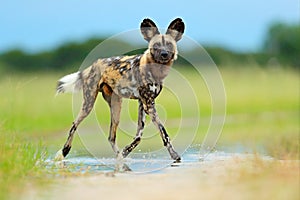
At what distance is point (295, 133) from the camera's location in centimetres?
1293

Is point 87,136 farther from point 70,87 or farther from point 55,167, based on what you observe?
point 55,167

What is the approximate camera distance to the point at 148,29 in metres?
8.02

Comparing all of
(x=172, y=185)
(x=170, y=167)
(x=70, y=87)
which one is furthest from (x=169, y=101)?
(x=172, y=185)

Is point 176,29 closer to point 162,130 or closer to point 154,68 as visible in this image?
point 154,68

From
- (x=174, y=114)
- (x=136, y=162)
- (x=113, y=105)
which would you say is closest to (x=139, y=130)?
(x=136, y=162)

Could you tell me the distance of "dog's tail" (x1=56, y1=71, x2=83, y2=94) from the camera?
29.2 ft

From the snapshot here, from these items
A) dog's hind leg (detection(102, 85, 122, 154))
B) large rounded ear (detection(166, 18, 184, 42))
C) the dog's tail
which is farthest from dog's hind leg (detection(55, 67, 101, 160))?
large rounded ear (detection(166, 18, 184, 42))

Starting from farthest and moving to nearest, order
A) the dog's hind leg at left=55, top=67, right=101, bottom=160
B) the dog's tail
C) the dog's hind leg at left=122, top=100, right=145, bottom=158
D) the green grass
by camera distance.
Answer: the dog's tail, the dog's hind leg at left=55, top=67, right=101, bottom=160, the dog's hind leg at left=122, top=100, right=145, bottom=158, the green grass

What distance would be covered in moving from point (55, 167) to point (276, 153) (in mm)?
2660

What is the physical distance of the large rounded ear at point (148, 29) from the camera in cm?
797

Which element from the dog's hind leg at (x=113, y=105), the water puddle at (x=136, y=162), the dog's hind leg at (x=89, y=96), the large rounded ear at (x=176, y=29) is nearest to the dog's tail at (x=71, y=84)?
the dog's hind leg at (x=89, y=96)

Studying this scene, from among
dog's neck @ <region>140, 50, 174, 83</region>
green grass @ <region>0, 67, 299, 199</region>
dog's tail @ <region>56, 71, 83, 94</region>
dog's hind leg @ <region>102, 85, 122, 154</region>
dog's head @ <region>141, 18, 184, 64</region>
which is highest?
dog's head @ <region>141, 18, 184, 64</region>

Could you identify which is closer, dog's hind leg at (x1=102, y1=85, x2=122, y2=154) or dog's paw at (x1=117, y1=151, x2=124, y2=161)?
dog's paw at (x1=117, y1=151, x2=124, y2=161)

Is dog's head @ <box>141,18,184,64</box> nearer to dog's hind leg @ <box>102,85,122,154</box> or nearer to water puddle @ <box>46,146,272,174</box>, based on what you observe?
dog's hind leg @ <box>102,85,122,154</box>
